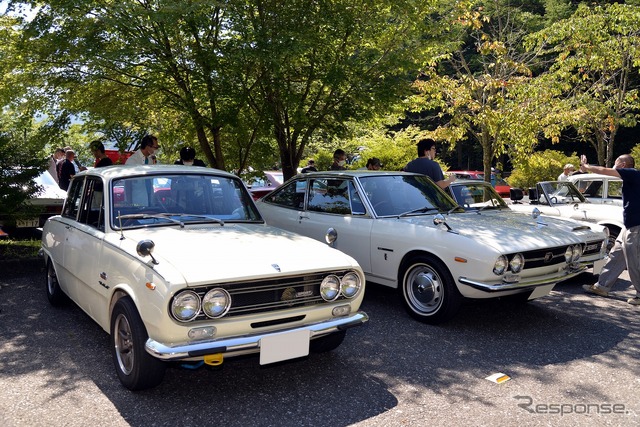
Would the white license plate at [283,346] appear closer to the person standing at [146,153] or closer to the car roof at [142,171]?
the car roof at [142,171]

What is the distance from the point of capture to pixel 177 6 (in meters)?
6.84

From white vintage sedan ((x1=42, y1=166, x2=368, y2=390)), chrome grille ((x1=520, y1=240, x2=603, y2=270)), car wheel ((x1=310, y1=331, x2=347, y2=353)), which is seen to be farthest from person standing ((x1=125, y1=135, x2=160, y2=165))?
chrome grille ((x1=520, y1=240, x2=603, y2=270))

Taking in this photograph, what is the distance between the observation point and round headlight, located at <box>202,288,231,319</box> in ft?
11.5

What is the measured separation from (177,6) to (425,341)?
5.18m

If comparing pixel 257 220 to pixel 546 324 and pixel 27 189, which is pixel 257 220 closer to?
pixel 546 324

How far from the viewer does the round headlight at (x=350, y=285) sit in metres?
4.12

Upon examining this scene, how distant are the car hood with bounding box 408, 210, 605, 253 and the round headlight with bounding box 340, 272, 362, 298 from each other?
166 centimetres

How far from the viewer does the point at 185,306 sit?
3.45 m

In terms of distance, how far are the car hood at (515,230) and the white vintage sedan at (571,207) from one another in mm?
2277

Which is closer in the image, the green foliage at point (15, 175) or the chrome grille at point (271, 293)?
the chrome grille at point (271, 293)

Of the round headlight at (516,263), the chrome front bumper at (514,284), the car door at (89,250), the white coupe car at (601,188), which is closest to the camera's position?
the car door at (89,250)

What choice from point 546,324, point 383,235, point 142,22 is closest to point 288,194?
point 383,235

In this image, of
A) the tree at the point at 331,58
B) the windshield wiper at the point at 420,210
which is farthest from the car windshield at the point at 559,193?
the windshield wiper at the point at 420,210

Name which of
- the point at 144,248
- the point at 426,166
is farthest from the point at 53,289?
the point at 426,166
